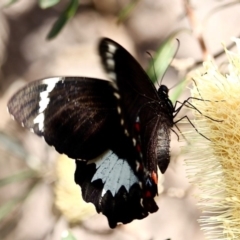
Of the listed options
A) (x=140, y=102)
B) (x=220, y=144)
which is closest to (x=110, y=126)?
(x=140, y=102)

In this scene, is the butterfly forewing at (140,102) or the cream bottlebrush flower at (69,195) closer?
the butterfly forewing at (140,102)

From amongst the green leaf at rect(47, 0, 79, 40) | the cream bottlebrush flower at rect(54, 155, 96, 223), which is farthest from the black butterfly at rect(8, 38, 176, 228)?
the green leaf at rect(47, 0, 79, 40)

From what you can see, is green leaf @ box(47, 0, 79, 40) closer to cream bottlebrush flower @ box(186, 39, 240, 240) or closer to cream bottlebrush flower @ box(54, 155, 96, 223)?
cream bottlebrush flower @ box(54, 155, 96, 223)

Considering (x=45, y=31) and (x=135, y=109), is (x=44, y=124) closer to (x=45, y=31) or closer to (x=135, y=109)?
(x=135, y=109)

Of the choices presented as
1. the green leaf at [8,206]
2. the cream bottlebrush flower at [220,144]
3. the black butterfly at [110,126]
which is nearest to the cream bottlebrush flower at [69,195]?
the green leaf at [8,206]

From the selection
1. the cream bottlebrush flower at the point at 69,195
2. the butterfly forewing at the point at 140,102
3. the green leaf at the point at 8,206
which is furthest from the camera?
the green leaf at the point at 8,206

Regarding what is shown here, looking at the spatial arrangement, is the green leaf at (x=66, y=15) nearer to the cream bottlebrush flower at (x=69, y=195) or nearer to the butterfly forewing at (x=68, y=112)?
the cream bottlebrush flower at (x=69, y=195)
